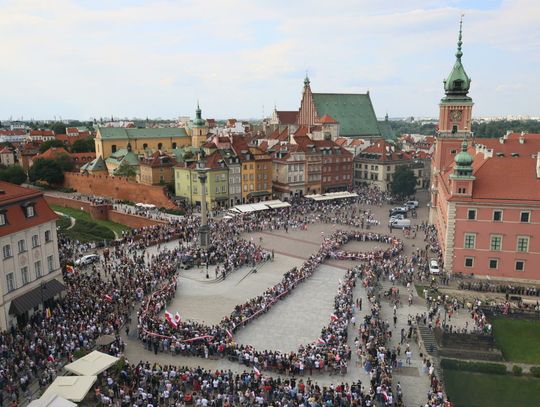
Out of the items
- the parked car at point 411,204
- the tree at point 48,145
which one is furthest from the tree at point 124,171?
the parked car at point 411,204


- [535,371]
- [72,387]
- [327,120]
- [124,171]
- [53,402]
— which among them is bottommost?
[535,371]

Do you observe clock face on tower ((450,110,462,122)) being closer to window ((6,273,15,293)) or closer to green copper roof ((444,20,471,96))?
green copper roof ((444,20,471,96))

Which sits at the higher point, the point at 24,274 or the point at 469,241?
the point at 24,274

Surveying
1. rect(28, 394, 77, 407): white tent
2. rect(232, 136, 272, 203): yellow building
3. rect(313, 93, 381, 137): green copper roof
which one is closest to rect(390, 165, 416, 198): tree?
rect(232, 136, 272, 203): yellow building

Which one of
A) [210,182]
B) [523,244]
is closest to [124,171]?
[210,182]

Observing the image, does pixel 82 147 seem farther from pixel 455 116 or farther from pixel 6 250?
pixel 6 250

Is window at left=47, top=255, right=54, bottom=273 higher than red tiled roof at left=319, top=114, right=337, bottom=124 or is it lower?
lower

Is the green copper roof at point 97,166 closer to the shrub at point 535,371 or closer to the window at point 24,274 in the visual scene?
the window at point 24,274
